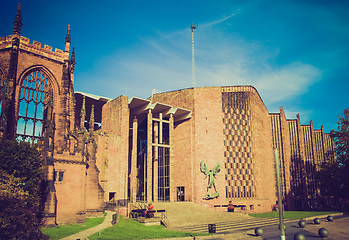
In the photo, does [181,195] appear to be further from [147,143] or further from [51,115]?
[51,115]

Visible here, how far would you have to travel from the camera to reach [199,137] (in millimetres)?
50625

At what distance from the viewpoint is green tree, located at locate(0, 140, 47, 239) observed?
63.2 feet

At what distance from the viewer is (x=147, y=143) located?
157 feet

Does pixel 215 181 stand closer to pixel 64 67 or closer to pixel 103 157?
pixel 103 157

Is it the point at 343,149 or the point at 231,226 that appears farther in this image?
the point at 343,149

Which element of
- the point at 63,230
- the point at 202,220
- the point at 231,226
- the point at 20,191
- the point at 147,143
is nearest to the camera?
the point at 20,191

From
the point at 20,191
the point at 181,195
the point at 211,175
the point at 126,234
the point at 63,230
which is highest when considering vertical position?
the point at 211,175

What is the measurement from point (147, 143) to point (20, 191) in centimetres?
2703

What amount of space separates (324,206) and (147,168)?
45.8 meters

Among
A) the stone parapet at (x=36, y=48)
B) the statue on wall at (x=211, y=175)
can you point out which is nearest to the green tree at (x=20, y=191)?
the stone parapet at (x=36, y=48)

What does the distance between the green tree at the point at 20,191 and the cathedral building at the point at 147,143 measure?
1.58 m

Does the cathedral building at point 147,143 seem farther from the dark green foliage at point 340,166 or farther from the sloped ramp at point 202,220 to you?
the dark green foliage at point 340,166

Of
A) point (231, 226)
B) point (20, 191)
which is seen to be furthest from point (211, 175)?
point (20, 191)

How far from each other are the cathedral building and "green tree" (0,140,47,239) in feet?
5.20
